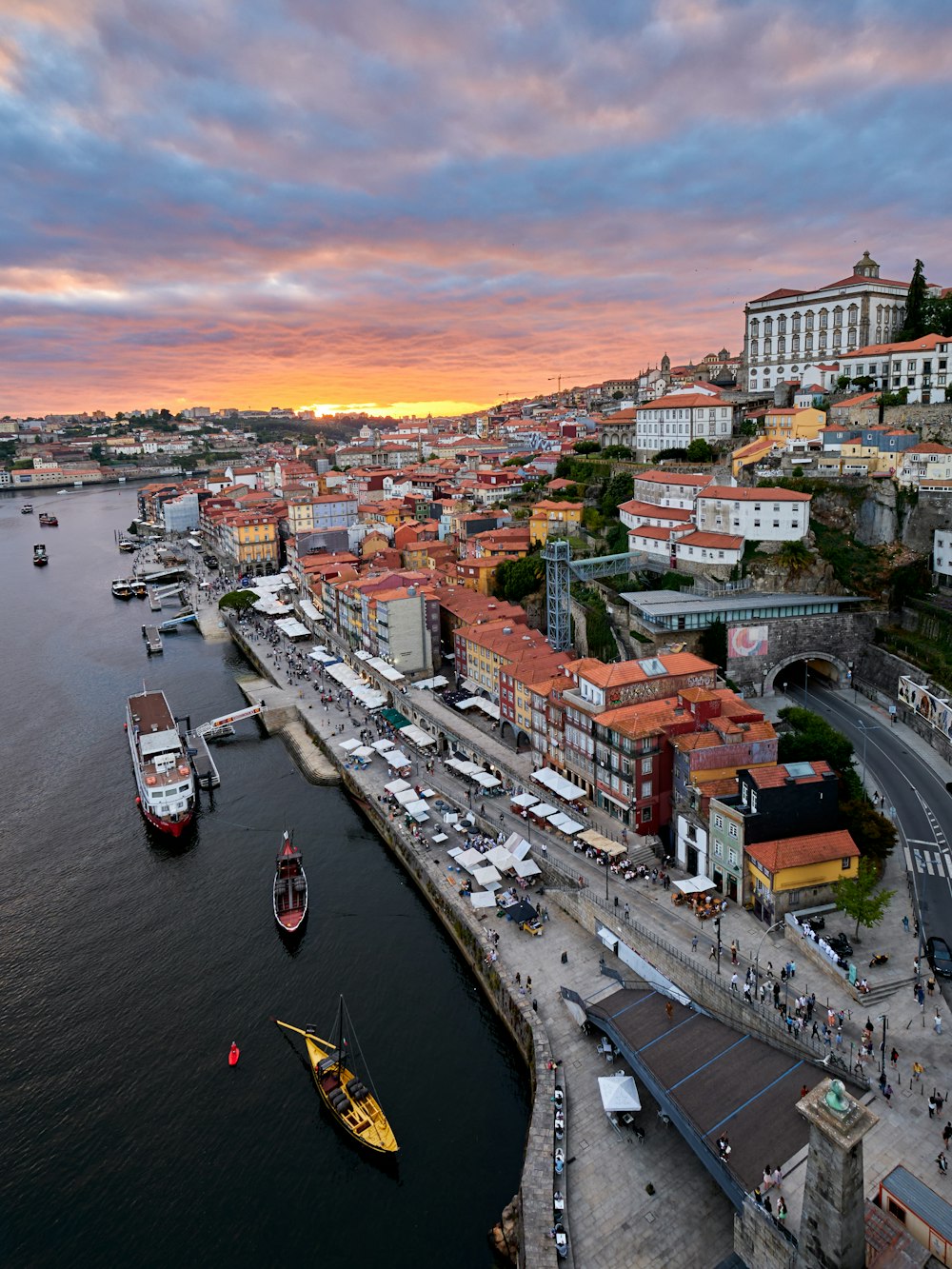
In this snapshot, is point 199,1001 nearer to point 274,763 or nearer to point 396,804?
point 396,804

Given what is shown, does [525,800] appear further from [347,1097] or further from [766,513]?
[766,513]

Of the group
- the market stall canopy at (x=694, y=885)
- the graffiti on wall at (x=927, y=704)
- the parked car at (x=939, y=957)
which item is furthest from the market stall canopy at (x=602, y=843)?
the graffiti on wall at (x=927, y=704)

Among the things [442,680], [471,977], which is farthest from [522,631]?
[471,977]

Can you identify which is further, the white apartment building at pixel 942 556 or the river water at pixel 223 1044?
the white apartment building at pixel 942 556

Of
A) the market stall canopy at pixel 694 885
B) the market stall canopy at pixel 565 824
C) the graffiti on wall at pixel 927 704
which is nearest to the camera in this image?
the market stall canopy at pixel 694 885

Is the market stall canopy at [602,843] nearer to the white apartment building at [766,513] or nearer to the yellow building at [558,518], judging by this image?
the white apartment building at [766,513]

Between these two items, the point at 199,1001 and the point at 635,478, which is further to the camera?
the point at 635,478

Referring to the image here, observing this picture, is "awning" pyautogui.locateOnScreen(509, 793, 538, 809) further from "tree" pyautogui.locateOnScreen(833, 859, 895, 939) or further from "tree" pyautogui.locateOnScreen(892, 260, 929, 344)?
"tree" pyautogui.locateOnScreen(892, 260, 929, 344)

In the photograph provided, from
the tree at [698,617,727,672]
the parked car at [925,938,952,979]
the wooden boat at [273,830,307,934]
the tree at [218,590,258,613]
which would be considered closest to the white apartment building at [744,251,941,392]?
the tree at [698,617,727,672]
